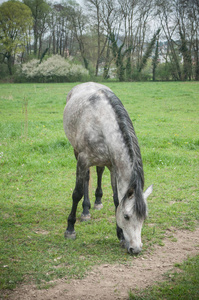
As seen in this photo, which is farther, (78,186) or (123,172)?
(78,186)

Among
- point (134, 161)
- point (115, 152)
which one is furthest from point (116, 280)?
point (115, 152)

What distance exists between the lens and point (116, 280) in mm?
3064

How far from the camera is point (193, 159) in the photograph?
728 cm

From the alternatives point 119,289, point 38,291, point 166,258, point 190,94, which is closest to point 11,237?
point 38,291

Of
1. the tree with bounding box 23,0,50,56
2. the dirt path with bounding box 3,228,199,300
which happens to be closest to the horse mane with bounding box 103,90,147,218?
the dirt path with bounding box 3,228,199,300

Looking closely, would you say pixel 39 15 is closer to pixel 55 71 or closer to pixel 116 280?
pixel 55 71

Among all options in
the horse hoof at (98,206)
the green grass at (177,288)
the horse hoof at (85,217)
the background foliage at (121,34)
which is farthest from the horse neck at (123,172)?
the background foliage at (121,34)

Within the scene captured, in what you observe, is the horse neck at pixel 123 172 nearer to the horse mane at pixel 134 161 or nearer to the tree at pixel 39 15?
the horse mane at pixel 134 161

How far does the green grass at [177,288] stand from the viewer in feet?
9.11

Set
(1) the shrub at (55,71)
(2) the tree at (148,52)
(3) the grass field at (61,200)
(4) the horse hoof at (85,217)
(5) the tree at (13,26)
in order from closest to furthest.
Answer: (3) the grass field at (61,200) → (4) the horse hoof at (85,217) → (5) the tree at (13,26) → (1) the shrub at (55,71) → (2) the tree at (148,52)

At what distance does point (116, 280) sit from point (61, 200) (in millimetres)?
2535

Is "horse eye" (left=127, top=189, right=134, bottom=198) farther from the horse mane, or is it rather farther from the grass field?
the grass field

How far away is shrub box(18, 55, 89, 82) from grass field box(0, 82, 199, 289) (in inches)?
1042

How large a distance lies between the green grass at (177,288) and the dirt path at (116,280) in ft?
0.32
